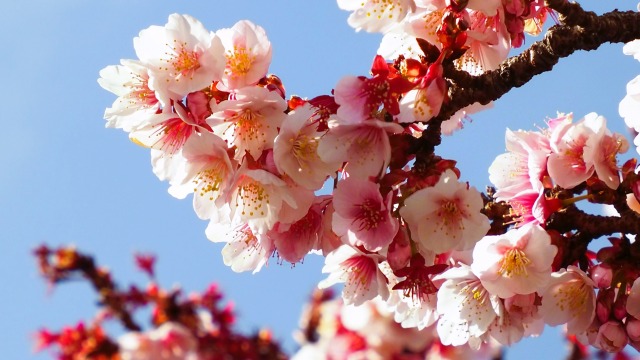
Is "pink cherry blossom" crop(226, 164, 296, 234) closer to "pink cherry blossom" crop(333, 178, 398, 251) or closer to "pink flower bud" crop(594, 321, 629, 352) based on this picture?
"pink cherry blossom" crop(333, 178, 398, 251)

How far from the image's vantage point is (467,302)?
→ 1.84 meters

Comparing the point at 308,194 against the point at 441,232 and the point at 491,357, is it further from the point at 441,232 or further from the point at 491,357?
the point at 491,357

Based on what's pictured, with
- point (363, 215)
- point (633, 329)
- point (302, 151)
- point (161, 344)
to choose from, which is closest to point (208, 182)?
point (302, 151)

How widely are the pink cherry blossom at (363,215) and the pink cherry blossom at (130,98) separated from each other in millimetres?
484

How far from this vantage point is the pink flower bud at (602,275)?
1.75 meters

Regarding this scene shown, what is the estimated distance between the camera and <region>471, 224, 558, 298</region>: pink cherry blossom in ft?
5.50

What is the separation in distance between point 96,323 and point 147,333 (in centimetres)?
43

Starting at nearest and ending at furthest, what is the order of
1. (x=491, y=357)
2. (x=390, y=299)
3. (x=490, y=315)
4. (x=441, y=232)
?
1. (x=441, y=232)
2. (x=490, y=315)
3. (x=390, y=299)
4. (x=491, y=357)

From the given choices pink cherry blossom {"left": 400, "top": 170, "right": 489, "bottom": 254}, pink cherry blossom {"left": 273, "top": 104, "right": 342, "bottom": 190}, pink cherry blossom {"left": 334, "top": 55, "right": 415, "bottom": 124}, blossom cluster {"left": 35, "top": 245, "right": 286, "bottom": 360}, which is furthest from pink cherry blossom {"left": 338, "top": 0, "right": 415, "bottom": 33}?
blossom cluster {"left": 35, "top": 245, "right": 286, "bottom": 360}

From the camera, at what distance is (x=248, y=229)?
1.93 meters

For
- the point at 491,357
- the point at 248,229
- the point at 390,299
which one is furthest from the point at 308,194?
the point at 491,357

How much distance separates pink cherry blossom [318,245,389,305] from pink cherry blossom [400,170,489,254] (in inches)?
6.9

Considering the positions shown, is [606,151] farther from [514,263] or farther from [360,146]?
[360,146]

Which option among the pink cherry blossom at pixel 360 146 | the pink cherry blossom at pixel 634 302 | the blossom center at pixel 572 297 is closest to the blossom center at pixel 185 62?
the pink cherry blossom at pixel 360 146
